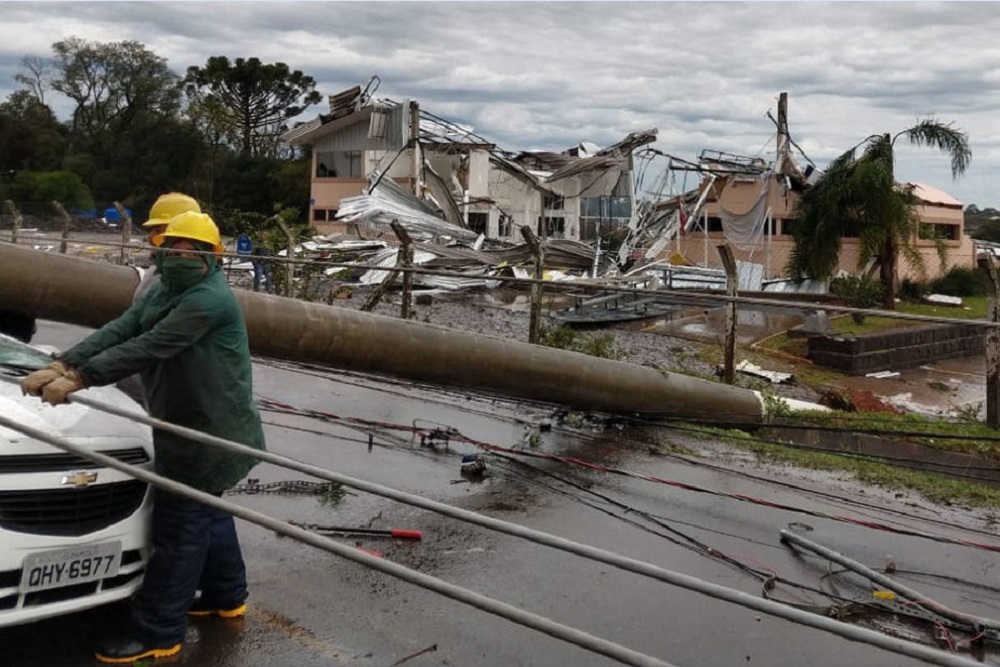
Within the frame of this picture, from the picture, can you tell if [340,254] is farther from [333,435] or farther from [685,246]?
[333,435]

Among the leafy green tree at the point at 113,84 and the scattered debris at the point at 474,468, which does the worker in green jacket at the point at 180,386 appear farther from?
the leafy green tree at the point at 113,84

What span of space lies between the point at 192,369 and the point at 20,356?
150 centimetres

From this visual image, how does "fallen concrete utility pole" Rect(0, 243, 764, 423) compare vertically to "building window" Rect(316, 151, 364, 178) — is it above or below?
below

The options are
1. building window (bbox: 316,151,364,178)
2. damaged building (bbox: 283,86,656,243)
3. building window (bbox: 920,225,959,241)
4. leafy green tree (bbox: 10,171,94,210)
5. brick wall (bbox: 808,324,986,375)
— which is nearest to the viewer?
brick wall (bbox: 808,324,986,375)

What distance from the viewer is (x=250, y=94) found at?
60469 mm

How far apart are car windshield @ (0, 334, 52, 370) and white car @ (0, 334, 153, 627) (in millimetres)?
498

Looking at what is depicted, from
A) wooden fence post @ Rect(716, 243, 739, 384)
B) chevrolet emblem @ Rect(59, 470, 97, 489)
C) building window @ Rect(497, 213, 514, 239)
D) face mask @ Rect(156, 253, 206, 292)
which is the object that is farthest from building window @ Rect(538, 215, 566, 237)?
chevrolet emblem @ Rect(59, 470, 97, 489)

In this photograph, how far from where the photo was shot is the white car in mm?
3730

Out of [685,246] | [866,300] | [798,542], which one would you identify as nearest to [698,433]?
[798,542]

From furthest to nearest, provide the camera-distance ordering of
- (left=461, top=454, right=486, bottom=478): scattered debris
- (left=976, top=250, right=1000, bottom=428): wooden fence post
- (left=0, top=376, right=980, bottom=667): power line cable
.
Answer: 1. (left=976, top=250, right=1000, bottom=428): wooden fence post
2. (left=461, top=454, right=486, bottom=478): scattered debris
3. (left=0, top=376, right=980, bottom=667): power line cable

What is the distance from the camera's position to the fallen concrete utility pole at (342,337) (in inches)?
291

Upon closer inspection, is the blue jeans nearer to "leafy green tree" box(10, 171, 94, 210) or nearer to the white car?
the white car

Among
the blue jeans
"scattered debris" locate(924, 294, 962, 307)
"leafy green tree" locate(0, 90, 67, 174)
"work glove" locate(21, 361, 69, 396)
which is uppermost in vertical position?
"leafy green tree" locate(0, 90, 67, 174)

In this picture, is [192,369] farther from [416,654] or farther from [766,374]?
[766,374]
